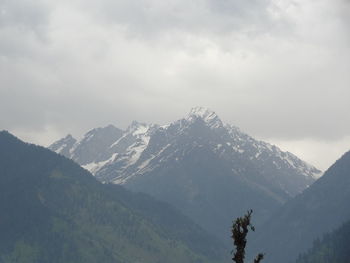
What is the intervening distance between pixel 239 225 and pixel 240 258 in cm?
306

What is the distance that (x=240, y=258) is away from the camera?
2493 inches

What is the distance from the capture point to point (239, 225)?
62.6 meters
